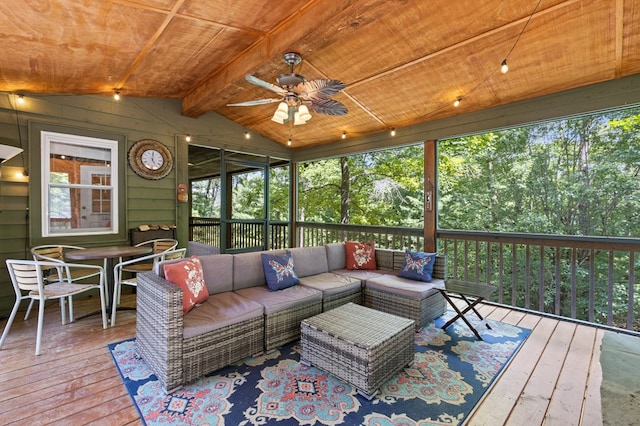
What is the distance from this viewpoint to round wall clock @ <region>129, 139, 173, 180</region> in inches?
184

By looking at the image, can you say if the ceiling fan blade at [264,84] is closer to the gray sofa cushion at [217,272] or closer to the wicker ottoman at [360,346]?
the gray sofa cushion at [217,272]

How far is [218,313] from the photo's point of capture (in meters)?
2.45

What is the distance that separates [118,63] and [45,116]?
1501 mm

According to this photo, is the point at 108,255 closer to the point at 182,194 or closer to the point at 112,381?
the point at 112,381

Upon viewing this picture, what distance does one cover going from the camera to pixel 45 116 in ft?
12.8

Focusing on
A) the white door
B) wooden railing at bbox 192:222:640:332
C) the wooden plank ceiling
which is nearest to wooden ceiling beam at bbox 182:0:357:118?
the wooden plank ceiling

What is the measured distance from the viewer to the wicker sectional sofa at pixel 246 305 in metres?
2.18

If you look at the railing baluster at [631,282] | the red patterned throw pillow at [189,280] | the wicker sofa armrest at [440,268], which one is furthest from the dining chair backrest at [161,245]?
the railing baluster at [631,282]

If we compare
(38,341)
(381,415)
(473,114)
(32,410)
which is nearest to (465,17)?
(473,114)

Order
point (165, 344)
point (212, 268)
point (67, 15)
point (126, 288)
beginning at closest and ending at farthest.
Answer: point (165, 344) → point (67, 15) → point (212, 268) → point (126, 288)

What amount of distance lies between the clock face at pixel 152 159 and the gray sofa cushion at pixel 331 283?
3308 mm

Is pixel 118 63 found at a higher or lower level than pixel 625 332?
higher

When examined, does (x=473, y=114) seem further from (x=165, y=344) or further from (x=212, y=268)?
(x=165, y=344)

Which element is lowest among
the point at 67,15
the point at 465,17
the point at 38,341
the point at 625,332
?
the point at 625,332
